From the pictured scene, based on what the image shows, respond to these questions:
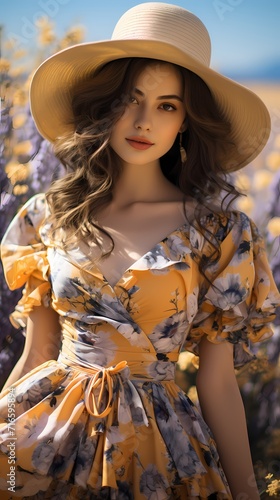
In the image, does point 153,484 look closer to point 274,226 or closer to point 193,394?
point 193,394

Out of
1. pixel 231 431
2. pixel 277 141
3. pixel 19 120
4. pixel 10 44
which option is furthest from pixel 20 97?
pixel 231 431

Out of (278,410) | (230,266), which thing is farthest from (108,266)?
(278,410)

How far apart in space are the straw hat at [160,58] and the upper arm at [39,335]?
0.54 m

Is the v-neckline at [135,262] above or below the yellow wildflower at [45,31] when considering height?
below

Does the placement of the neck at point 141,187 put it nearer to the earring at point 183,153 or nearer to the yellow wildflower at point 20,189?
the earring at point 183,153

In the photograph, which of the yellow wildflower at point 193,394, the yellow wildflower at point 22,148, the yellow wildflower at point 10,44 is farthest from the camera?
the yellow wildflower at point 22,148

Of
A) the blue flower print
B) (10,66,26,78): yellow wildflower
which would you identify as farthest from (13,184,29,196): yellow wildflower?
the blue flower print

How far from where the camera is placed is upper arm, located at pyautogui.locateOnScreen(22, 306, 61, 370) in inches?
72.7

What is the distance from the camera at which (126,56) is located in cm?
166

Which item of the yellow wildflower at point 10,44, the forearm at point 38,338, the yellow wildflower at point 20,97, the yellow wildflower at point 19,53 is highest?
the yellow wildflower at point 10,44

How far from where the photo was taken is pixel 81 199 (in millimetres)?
1843

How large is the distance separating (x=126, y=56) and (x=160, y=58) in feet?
0.35

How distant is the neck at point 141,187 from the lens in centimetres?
182

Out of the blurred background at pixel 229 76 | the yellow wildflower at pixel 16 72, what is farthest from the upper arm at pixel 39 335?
the yellow wildflower at pixel 16 72
